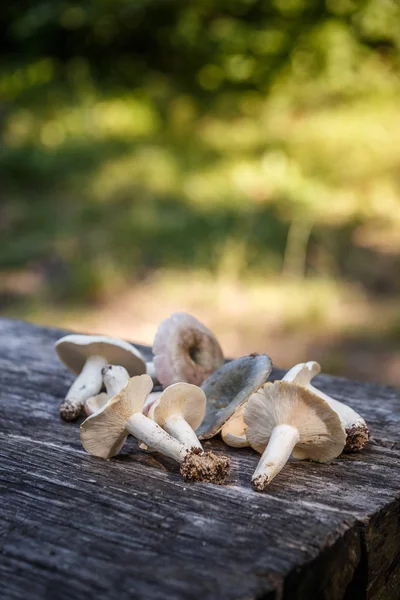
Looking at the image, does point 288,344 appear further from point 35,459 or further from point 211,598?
point 211,598

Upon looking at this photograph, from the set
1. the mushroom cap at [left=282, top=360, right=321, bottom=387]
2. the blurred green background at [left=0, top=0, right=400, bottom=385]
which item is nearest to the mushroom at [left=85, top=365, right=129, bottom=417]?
the mushroom cap at [left=282, top=360, right=321, bottom=387]

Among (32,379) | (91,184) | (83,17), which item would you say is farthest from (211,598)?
(83,17)

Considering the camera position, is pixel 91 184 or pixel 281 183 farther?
pixel 91 184

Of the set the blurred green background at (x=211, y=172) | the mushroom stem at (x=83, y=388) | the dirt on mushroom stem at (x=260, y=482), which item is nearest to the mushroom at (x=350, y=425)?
the dirt on mushroom stem at (x=260, y=482)

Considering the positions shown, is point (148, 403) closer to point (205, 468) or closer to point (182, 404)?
point (182, 404)

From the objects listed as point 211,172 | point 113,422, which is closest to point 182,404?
point 113,422

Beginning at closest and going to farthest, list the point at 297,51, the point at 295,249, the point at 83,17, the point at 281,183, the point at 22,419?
the point at 22,419 → the point at 295,249 → the point at 281,183 → the point at 297,51 → the point at 83,17
